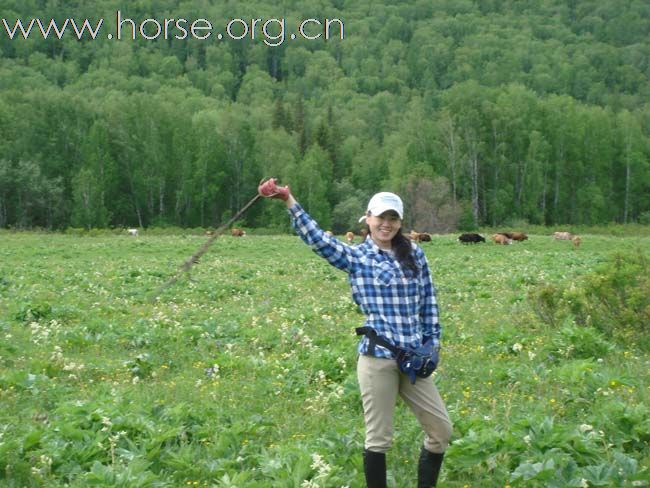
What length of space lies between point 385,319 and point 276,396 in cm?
376

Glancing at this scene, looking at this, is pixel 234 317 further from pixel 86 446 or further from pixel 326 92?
pixel 326 92

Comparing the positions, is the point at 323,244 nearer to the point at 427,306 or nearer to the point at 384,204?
the point at 384,204

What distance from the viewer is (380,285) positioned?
228 inches

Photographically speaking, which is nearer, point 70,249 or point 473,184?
point 70,249

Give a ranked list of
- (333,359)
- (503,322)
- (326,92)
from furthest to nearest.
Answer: (326,92) → (503,322) → (333,359)

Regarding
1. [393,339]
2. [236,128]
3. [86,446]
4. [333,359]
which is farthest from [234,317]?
[236,128]

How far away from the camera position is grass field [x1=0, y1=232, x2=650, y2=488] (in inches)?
251

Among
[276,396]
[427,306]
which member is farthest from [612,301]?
[427,306]

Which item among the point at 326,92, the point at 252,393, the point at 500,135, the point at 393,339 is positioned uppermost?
the point at 326,92

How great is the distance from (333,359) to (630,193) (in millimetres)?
88707

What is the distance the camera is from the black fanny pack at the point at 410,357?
5684 mm

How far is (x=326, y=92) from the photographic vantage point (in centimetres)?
18388

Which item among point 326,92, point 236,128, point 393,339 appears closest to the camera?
point 393,339

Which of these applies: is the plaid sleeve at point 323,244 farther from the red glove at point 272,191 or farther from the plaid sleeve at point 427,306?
the plaid sleeve at point 427,306
